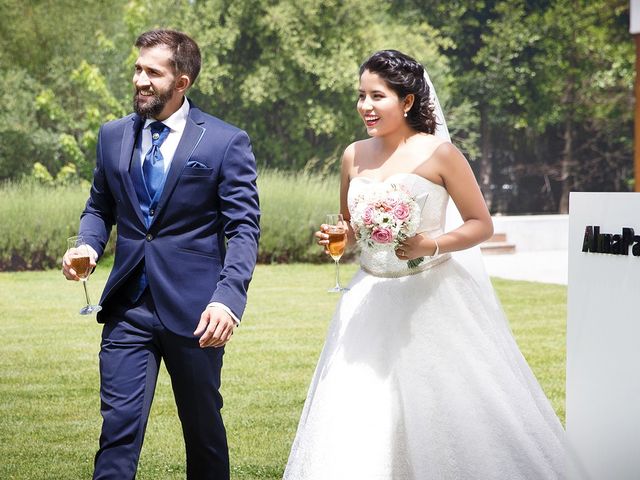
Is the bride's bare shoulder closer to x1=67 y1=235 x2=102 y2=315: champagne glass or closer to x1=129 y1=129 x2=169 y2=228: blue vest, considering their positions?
x1=129 y1=129 x2=169 y2=228: blue vest

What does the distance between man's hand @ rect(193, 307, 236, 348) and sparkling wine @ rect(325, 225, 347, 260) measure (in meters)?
0.83

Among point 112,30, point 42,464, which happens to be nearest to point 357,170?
point 42,464

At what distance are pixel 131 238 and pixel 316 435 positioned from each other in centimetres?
119

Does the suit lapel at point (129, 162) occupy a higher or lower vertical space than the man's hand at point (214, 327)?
higher

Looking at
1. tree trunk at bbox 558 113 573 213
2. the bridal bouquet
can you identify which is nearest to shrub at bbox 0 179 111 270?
the bridal bouquet

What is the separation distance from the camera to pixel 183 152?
4086mm

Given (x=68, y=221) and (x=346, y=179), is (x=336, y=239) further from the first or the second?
(x=68, y=221)

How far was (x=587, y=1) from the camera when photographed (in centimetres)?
3366

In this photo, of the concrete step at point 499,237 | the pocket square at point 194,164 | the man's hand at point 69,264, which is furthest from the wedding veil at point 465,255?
the concrete step at point 499,237

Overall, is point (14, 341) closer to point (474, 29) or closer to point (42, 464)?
point (42, 464)

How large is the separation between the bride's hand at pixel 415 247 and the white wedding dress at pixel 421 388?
0.25 meters

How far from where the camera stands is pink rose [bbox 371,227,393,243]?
14.4 ft

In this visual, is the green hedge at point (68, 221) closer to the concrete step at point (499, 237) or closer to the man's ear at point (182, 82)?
the concrete step at point (499, 237)

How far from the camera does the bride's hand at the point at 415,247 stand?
4465 millimetres
